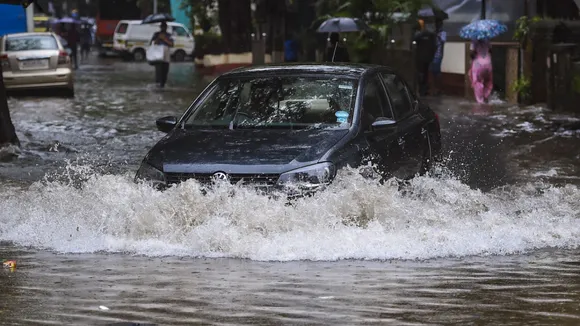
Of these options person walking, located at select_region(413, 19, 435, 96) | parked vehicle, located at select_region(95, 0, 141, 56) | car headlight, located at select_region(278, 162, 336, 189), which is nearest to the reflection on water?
car headlight, located at select_region(278, 162, 336, 189)

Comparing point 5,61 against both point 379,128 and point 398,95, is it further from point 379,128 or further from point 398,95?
point 379,128

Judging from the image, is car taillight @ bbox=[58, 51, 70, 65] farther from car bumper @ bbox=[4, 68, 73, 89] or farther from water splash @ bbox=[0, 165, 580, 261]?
water splash @ bbox=[0, 165, 580, 261]

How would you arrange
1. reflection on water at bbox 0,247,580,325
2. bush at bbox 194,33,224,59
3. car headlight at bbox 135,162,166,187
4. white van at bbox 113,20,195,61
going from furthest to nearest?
white van at bbox 113,20,195,61 → bush at bbox 194,33,224,59 → car headlight at bbox 135,162,166,187 → reflection on water at bbox 0,247,580,325

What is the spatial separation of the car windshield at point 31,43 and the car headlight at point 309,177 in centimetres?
2050

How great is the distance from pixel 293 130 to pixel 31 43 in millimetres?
20113

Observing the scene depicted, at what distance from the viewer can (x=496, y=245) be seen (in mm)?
9289

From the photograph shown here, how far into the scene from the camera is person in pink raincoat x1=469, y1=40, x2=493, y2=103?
25.1 metres

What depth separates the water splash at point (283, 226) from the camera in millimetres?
9023

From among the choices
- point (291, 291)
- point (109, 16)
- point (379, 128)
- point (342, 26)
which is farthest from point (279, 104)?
point (109, 16)

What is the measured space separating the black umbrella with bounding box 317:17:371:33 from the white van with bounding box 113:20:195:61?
96.2 feet

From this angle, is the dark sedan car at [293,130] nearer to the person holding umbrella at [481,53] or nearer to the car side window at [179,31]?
the person holding umbrella at [481,53]

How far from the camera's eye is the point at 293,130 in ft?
33.3

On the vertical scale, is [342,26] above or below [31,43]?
above

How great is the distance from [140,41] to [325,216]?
49046 millimetres
